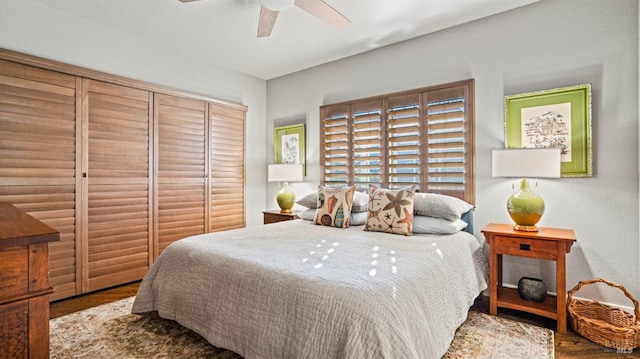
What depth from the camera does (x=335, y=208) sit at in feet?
10.1

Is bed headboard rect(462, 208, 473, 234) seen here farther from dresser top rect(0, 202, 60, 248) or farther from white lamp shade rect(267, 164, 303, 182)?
dresser top rect(0, 202, 60, 248)

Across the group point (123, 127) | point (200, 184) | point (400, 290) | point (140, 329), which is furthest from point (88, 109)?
point (400, 290)

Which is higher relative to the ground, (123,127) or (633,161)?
(123,127)

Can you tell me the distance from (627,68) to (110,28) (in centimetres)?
450

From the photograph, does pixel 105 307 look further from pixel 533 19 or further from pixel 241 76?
pixel 533 19

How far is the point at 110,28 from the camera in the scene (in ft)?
10.8

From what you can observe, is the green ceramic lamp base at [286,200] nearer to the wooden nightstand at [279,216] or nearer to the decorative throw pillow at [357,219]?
the wooden nightstand at [279,216]

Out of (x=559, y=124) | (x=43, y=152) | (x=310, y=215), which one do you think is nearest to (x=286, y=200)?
(x=310, y=215)

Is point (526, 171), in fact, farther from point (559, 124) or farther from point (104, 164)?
point (104, 164)

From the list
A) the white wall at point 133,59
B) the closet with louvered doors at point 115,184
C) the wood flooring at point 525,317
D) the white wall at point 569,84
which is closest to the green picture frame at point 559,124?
the white wall at point 569,84

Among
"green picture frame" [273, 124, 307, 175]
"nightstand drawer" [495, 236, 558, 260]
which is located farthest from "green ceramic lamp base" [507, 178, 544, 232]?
"green picture frame" [273, 124, 307, 175]

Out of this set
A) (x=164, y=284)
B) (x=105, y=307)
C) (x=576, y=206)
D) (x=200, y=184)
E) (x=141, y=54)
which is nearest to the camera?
(x=164, y=284)

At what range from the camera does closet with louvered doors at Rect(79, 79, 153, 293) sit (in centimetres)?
311

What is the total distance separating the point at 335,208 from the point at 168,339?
1.66 m
